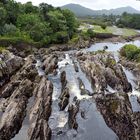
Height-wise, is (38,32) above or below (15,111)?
below

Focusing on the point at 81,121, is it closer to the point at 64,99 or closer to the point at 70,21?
the point at 64,99

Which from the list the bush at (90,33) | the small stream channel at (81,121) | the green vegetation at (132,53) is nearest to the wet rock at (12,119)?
the small stream channel at (81,121)

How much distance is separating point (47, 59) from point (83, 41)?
52.6 metres

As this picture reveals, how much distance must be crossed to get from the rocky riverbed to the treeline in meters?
35.8

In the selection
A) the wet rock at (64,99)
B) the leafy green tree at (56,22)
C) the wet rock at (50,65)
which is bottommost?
the leafy green tree at (56,22)

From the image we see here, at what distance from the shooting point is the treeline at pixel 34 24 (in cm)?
12445

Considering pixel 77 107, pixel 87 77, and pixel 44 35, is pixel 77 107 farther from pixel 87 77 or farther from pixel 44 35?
pixel 44 35

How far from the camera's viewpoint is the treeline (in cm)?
12445

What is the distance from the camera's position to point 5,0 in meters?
144

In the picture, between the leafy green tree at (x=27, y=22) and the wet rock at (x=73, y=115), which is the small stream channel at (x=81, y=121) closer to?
the wet rock at (x=73, y=115)

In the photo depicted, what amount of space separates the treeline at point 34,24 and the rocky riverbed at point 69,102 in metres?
35.8

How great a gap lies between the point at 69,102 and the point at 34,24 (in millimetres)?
77905

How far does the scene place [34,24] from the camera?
13275 centimetres

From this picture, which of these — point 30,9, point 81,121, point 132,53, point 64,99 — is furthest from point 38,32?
point 81,121
